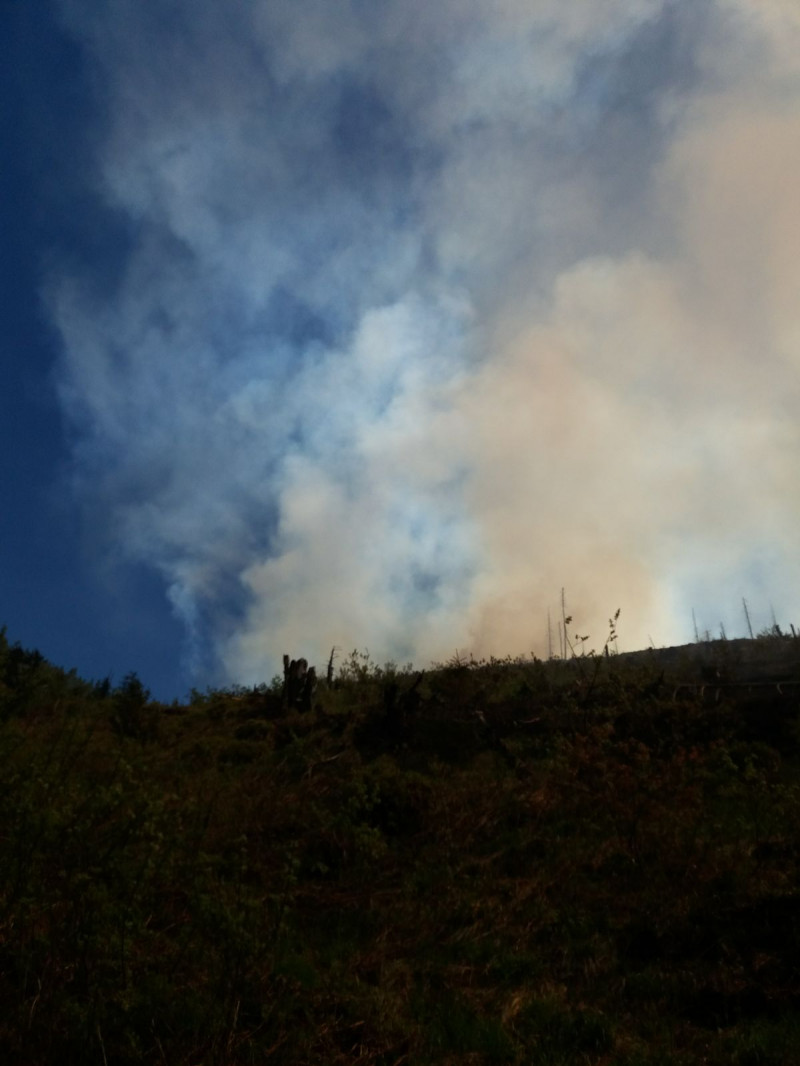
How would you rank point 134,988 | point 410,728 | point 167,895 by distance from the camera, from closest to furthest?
point 134,988, point 167,895, point 410,728

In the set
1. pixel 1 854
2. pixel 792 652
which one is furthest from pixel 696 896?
pixel 792 652

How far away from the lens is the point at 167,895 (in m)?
7.48

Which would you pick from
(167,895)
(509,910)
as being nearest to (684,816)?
(509,910)

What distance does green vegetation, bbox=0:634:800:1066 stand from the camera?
17.6ft

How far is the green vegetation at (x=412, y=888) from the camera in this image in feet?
17.6

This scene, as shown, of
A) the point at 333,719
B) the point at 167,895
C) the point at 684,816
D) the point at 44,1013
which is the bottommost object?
the point at 44,1013

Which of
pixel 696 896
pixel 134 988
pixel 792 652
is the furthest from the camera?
pixel 792 652

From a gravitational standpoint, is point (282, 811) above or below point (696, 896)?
above

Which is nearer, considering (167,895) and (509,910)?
(167,895)

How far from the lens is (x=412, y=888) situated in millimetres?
9289

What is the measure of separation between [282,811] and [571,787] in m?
4.73

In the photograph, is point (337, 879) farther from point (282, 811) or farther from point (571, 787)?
point (571, 787)

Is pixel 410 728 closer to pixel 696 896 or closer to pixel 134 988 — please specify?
pixel 696 896

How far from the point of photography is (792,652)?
19516 mm
